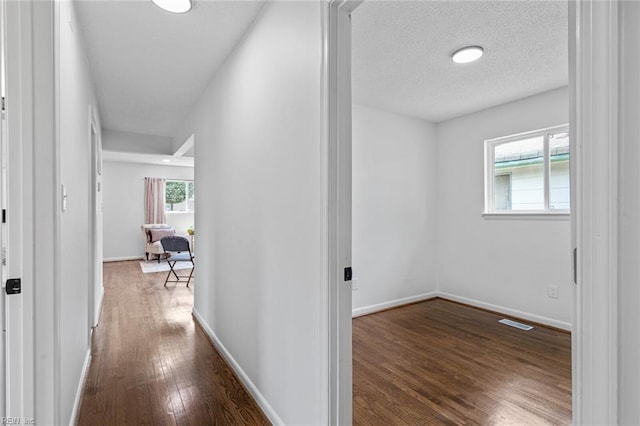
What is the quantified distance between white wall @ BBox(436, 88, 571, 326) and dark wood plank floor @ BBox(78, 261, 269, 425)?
10.2 ft

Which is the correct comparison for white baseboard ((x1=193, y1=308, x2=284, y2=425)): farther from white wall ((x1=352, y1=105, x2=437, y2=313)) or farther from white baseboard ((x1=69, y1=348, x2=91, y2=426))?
white wall ((x1=352, y1=105, x2=437, y2=313))

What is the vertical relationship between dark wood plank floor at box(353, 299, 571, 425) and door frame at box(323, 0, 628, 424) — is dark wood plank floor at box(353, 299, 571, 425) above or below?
below

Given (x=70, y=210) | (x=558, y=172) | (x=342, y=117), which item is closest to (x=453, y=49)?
(x=342, y=117)

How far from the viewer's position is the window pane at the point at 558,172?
3275 millimetres

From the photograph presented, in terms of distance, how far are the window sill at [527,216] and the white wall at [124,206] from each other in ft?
24.8

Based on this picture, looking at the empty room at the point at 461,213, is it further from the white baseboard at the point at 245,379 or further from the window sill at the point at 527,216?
the white baseboard at the point at 245,379

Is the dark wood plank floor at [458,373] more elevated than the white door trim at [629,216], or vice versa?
the white door trim at [629,216]

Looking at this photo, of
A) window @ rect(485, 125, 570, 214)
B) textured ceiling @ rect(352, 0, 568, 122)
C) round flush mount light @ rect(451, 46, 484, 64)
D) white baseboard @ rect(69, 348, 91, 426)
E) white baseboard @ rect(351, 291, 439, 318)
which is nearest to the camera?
white baseboard @ rect(69, 348, 91, 426)

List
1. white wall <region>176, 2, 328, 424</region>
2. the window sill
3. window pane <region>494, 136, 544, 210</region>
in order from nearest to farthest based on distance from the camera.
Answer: white wall <region>176, 2, 328, 424</region>, the window sill, window pane <region>494, 136, 544, 210</region>

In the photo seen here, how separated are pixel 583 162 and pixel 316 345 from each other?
1179mm

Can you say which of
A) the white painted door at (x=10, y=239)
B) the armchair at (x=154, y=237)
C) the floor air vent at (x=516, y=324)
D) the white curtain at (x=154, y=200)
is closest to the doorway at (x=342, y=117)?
the white painted door at (x=10, y=239)

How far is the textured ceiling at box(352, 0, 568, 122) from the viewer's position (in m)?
1.97

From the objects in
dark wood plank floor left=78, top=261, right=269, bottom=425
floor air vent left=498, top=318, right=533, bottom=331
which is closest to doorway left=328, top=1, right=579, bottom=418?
dark wood plank floor left=78, top=261, right=269, bottom=425

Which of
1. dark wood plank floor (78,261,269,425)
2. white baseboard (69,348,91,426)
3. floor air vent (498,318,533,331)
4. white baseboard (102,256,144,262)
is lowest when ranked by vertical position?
floor air vent (498,318,533,331)
